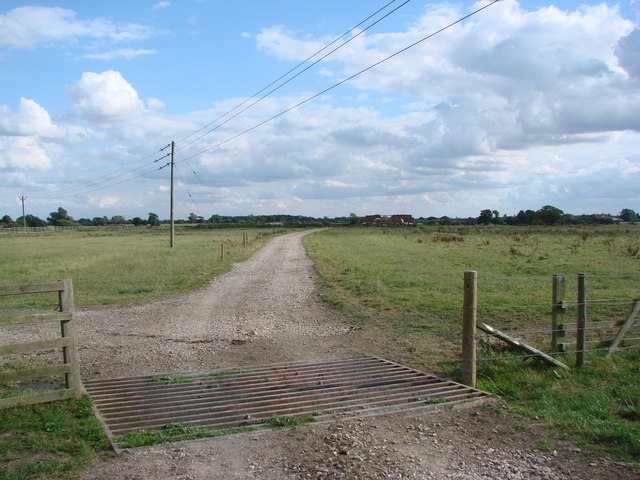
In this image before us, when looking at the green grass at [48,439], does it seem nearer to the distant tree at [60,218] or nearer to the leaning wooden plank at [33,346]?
the leaning wooden plank at [33,346]

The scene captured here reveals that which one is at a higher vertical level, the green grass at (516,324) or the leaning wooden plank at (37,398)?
the leaning wooden plank at (37,398)

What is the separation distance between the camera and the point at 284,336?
9.67 m

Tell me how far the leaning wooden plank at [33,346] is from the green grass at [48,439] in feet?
1.98

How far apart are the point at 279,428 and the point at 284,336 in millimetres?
4610

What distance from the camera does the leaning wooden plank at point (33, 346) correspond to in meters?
5.38

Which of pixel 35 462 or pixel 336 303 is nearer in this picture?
pixel 35 462

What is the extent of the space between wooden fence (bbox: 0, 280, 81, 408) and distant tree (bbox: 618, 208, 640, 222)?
14384 centimetres

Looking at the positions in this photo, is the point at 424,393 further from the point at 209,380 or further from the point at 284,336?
the point at 284,336

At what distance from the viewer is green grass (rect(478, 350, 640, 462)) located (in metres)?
4.91

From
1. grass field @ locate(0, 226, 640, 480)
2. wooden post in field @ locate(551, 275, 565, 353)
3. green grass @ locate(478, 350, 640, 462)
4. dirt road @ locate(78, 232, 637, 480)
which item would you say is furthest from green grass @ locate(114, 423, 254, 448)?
wooden post in field @ locate(551, 275, 565, 353)

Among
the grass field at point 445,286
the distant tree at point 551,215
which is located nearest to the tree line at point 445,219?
the distant tree at point 551,215

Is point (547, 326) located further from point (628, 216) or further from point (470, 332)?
point (628, 216)

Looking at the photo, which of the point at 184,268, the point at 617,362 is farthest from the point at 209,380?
the point at 184,268

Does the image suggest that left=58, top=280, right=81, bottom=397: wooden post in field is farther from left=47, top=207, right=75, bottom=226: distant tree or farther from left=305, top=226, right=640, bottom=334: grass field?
left=47, top=207, right=75, bottom=226: distant tree
